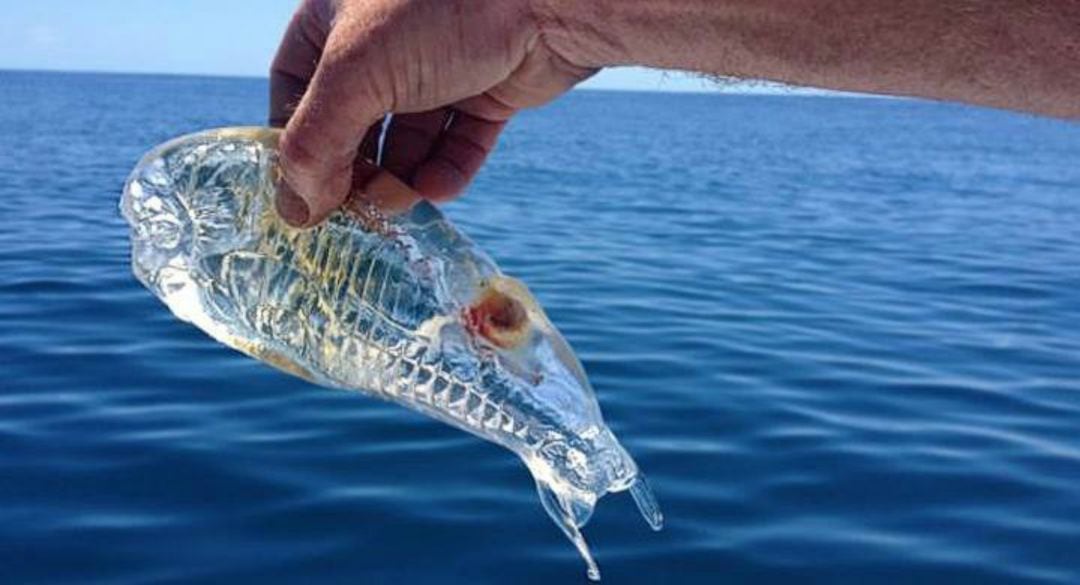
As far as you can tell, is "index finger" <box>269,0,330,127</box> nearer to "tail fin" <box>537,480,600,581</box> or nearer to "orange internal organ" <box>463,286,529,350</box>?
"orange internal organ" <box>463,286,529,350</box>

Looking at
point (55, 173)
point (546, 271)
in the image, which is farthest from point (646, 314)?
point (55, 173)

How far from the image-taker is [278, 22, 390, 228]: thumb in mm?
1876

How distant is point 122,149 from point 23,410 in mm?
25880

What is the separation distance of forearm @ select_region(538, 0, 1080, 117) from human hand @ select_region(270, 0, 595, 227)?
10cm

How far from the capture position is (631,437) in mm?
6793

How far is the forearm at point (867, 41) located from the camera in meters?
1.54

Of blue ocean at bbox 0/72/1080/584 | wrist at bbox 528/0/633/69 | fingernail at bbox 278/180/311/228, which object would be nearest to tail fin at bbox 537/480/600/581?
fingernail at bbox 278/180/311/228

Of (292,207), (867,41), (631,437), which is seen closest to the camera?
(867,41)

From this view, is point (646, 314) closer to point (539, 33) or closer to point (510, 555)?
point (510, 555)

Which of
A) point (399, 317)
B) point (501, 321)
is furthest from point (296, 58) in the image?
point (501, 321)

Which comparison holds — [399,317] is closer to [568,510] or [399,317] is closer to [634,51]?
[568,510]

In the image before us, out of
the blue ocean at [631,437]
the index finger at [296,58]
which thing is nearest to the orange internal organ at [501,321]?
the index finger at [296,58]

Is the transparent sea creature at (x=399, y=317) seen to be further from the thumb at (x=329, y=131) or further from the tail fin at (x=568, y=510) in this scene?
the thumb at (x=329, y=131)

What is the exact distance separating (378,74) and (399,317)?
28.6 inches
